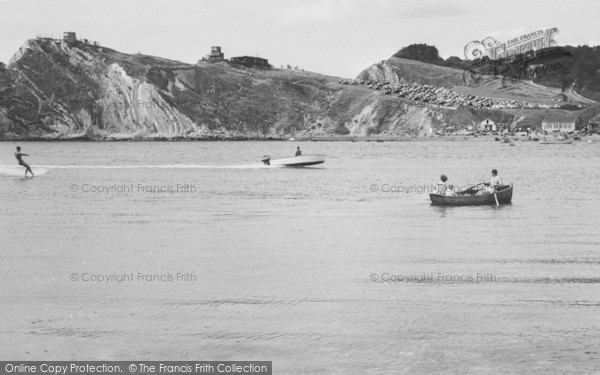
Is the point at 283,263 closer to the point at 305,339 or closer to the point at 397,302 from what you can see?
the point at 397,302

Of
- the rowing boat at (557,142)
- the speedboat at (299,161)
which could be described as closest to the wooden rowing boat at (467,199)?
the speedboat at (299,161)

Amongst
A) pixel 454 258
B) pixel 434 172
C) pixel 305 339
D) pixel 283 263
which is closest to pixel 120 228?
pixel 283 263

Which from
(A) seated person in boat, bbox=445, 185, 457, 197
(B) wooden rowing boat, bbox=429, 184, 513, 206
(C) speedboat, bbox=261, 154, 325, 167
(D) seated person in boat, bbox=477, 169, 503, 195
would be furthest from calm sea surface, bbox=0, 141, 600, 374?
(C) speedboat, bbox=261, 154, 325, 167

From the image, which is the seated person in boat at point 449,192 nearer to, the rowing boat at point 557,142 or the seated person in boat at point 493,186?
the seated person in boat at point 493,186

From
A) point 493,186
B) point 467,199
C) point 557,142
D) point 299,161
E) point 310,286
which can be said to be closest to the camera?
point 310,286

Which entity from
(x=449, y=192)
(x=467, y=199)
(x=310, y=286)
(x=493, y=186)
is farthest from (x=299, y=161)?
(x=310, y=286)

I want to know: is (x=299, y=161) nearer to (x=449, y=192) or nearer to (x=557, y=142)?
(x=449, y=192)

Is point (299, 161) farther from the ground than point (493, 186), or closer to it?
closer to it

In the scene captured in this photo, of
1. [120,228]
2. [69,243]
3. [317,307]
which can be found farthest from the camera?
[120,228]
